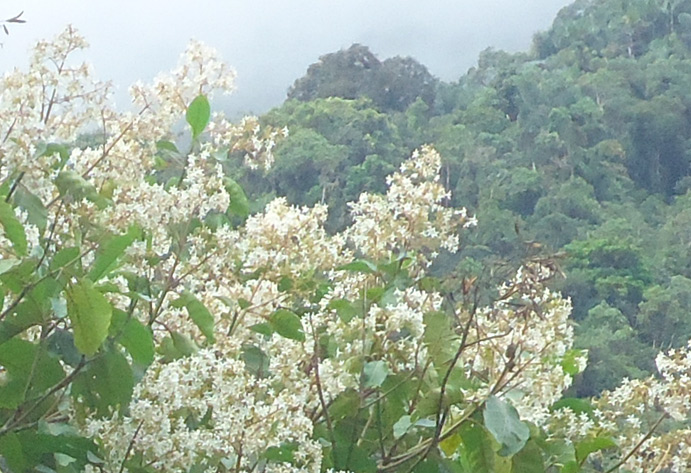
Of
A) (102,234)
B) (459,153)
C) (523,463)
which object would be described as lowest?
(523,463)

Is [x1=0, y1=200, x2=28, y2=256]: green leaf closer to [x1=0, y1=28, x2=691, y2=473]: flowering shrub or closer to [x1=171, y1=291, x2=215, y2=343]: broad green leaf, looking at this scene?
[x1=0, y1=28, x2=691, y2=473]: flowering shrub

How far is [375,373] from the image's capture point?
2.58 feet

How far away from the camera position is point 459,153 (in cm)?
1143

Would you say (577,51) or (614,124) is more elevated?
(577,51)

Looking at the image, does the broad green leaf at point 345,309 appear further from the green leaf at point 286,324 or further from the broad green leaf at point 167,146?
the broad green leaf at point 167,146

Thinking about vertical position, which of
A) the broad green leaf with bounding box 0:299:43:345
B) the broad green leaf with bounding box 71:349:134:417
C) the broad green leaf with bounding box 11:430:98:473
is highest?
the broad green leaf with bounding box 0:299:43:345

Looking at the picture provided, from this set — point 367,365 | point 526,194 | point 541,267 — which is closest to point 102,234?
point 367,365

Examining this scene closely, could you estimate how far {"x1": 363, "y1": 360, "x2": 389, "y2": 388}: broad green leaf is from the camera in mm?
780

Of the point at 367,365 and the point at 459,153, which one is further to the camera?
the point at 459,153

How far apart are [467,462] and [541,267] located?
6.1 inches

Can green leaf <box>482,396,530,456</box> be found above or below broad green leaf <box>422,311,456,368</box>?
below

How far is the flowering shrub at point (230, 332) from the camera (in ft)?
2.34

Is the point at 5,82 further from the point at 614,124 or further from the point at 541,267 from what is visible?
the point at 614,124

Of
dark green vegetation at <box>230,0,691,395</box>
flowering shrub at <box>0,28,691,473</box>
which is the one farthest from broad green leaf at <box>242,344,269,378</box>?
dark green vegetation at <box>230,0,691,395</box>
